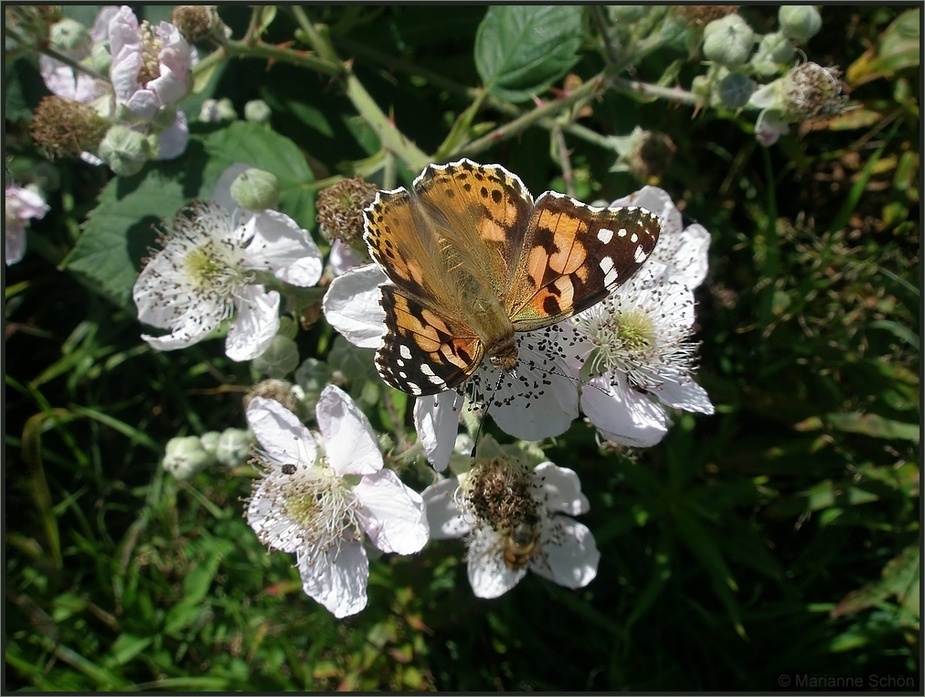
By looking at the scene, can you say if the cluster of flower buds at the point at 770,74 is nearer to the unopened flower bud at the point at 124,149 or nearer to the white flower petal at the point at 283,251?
the white flower petal at the point at 283,251

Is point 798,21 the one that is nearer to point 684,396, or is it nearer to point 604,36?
point 604,36

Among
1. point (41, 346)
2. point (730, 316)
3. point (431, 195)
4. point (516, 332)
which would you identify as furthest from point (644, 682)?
point (41, 346)

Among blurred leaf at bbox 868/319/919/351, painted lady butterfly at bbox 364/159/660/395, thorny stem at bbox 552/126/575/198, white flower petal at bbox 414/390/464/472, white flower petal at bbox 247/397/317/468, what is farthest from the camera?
blurred leaf at bbox 868/319/919/351

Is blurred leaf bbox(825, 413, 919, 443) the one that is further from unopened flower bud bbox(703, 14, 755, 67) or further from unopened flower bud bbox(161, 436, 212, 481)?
unopened flower bud bbox(161, 436, 212, 481)

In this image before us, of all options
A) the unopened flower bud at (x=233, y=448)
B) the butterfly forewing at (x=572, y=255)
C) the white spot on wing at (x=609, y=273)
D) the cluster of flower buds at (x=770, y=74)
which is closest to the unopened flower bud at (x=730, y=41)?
the cluster of flower buds at (x=770, y=74)

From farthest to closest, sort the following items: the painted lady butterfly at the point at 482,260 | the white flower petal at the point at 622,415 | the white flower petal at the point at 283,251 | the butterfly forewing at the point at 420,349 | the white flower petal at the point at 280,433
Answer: the white flower petal at the point at 283,251 → the white flower petal at the point at 280,433 → the white flower petal at the point at 622,415 → the painted lady butterfly at the point at 482,260 → the butterfly forewing at the point at 420,349

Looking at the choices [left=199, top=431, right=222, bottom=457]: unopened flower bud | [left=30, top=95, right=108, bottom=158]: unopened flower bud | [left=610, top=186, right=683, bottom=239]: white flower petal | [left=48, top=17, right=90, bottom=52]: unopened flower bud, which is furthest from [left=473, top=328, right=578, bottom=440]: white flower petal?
[left=48, top=17, right=90, bottom=52]: unopened flower bud

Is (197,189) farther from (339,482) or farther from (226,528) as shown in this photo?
(226,528)
